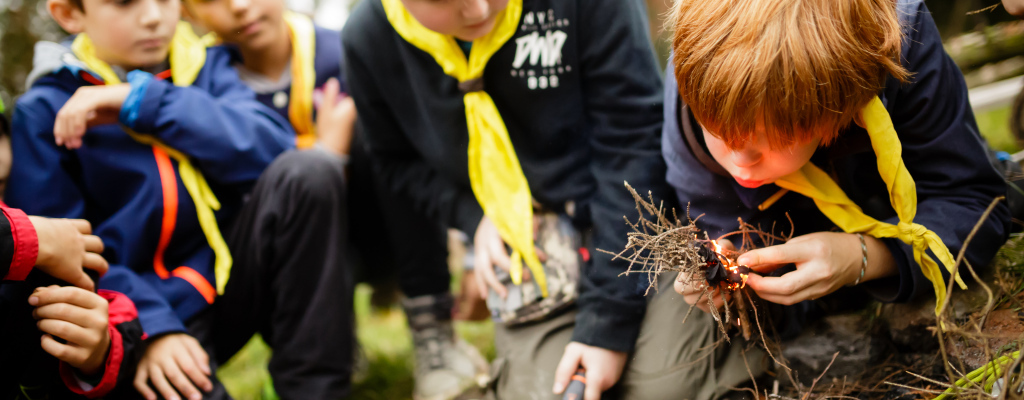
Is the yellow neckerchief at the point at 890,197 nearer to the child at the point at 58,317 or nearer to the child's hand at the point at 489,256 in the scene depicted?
the child's hand at the point at 489,256

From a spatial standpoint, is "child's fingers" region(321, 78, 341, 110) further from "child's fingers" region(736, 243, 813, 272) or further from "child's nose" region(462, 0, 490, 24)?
"child's fingers" region(736, 243, 813, 272)

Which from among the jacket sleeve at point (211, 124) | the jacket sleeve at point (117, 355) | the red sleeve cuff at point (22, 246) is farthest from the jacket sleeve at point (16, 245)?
the jacket sleeve at point (211, 124)

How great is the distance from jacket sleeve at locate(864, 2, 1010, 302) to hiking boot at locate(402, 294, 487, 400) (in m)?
1.47

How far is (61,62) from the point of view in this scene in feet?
6.29

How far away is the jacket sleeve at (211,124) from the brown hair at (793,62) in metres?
1.47

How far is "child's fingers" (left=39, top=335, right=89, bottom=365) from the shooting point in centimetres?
152

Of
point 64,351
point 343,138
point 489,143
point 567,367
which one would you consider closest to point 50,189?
point 64,351

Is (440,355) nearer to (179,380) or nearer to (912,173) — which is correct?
(179,380)

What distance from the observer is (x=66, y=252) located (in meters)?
1.56

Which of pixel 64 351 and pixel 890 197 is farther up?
pixel 890 197

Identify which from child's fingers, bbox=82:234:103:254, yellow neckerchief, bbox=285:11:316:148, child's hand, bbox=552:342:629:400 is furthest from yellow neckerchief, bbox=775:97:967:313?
yellow neckerchief, bbox=285:11:316:148

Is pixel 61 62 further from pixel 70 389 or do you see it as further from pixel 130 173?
pixel 70 389

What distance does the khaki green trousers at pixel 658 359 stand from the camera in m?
1.74

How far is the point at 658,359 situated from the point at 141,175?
1.67 metres
